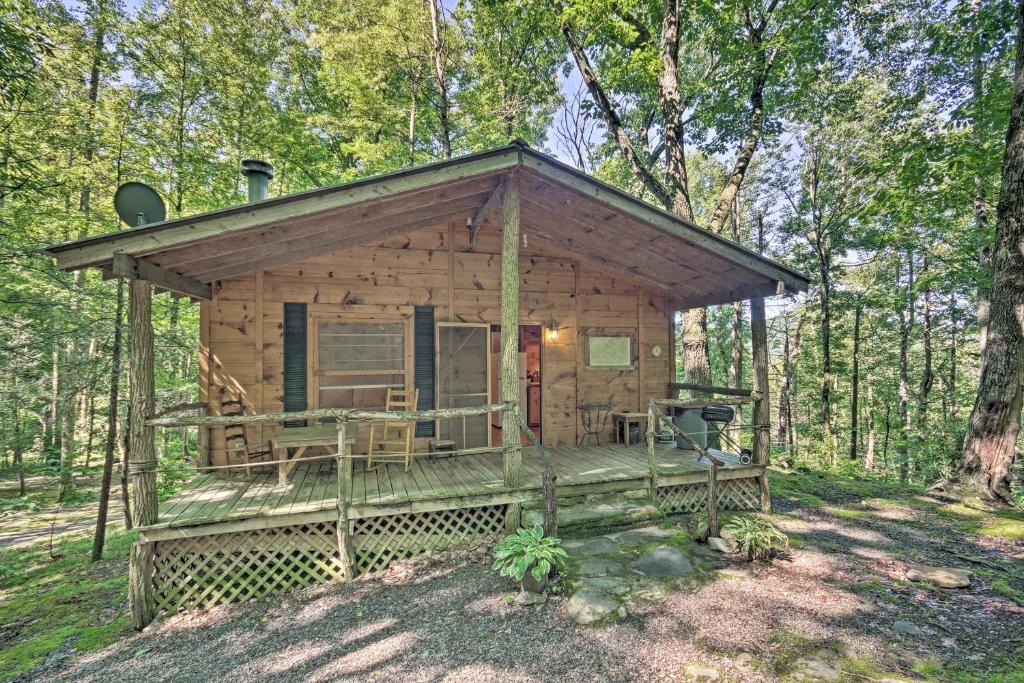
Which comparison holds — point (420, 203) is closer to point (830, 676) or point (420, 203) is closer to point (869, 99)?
point (830, 676)

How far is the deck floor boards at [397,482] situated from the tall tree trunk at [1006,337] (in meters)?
3.16

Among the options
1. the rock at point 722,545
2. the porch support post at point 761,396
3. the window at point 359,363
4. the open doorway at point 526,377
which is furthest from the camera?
the open doorway at point 526,377

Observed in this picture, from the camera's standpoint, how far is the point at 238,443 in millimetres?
5094

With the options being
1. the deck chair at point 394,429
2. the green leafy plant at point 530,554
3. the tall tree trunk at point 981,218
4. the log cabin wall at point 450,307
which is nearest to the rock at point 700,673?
the green leafy plant at point 530,554

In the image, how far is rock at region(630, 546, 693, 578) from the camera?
3.75 m

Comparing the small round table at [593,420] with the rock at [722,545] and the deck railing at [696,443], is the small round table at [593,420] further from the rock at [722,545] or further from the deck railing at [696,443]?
the rock at [722,545]

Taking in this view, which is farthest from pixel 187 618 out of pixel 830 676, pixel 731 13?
pixel 731 13

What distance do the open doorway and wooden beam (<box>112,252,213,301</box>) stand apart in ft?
12.9

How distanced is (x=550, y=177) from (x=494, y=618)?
4.16m

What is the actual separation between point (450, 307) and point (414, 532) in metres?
3.18

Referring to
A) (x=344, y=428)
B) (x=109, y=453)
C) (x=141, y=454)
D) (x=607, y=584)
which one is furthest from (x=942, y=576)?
(x=109, y=453)

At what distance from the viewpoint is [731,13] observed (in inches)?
295

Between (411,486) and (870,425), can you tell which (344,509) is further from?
(870,425)

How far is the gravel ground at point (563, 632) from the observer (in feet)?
Answer: 8.71
